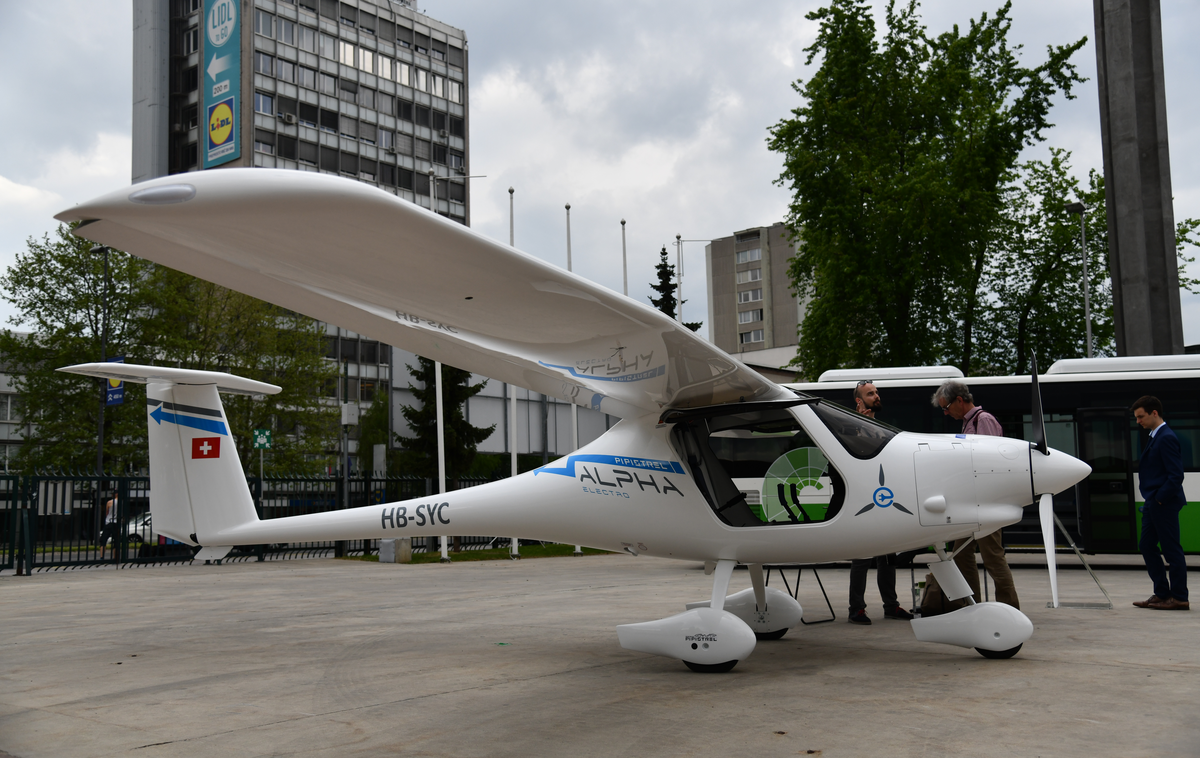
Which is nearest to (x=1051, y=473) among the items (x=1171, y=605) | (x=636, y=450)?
(x=636, y=450)

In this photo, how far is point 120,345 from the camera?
3306 centimetres

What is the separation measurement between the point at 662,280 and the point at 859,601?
37653mm

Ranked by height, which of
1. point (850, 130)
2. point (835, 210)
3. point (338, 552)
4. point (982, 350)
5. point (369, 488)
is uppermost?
point (850, 130)

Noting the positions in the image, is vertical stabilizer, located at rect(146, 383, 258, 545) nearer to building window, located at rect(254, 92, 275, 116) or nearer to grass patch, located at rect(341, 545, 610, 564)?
grass patch, located at rect(341, 545, 610, 564)

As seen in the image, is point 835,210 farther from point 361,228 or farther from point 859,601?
point 361,228

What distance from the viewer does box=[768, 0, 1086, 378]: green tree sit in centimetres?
2422

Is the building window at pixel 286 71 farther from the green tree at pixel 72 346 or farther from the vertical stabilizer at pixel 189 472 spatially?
the vertical stabilizer at pixel 189 472

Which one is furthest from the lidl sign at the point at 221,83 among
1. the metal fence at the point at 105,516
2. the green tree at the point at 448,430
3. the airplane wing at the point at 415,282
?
the airplane wing at the point at 415,282

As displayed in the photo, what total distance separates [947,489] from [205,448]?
6.13m

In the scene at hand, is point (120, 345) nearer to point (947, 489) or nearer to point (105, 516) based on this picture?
point (105, 516)

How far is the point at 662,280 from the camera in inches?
1770

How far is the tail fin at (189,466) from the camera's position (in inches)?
300

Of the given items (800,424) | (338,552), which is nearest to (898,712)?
(800,424)

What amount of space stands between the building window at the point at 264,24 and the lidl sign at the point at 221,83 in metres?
1.23
